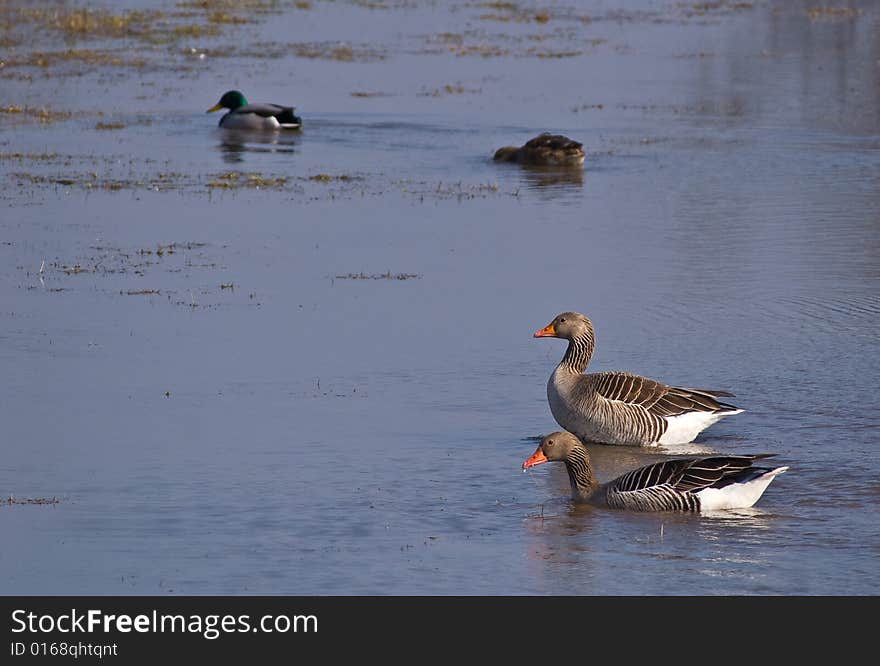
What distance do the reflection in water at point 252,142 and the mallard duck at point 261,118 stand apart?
125 millimetres

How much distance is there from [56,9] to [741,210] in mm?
32370

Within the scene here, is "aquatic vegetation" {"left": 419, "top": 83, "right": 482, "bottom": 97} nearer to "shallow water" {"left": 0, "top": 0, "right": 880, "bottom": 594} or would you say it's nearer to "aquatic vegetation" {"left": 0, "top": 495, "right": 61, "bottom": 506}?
"shallow water" {"left": 0, "top": 0, "right": 880, "bottom": 594}

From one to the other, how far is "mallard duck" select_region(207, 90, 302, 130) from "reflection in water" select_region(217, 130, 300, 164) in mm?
125

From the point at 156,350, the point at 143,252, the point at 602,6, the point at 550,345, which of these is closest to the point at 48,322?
the point at 156,350

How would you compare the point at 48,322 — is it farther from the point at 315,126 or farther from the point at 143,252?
the point at 315,126

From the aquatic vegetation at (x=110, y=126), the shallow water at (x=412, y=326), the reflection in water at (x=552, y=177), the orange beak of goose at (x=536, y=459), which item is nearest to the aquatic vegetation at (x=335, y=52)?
the shallow water at (x=412, y=326)

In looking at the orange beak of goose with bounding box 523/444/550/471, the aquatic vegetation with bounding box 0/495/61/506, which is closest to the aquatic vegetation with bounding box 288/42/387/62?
the orange beak of goose with bounding box 523/444/550/471

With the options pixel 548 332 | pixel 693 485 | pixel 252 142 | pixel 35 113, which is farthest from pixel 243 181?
pixel 693 485

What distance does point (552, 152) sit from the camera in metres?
25.2

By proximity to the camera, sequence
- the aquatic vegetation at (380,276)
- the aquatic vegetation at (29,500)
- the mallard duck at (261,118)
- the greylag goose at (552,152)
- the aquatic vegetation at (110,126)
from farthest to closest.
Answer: the mallard duck at (261,118)
the aquatic vegetation at (110,126)
the greylag goose at (552,152)
the aquatic vegetation at (380,276)
the aquatic vegetation at (29,500)

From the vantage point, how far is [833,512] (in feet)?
36.4

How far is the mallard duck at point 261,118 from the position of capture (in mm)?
Answer: 28891

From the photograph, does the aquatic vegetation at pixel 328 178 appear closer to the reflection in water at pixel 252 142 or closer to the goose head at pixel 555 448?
the reflection in water at pixel 252 142

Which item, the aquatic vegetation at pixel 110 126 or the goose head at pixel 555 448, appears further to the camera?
the aquatic vegetation at pixel 110 126
